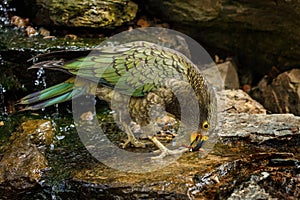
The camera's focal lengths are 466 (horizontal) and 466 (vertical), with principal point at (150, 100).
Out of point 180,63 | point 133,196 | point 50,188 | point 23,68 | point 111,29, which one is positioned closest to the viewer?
point 133,196

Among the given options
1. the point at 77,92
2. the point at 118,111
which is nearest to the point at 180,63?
the point at 118,111

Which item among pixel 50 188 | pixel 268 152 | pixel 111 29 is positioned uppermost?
pixel 111 29

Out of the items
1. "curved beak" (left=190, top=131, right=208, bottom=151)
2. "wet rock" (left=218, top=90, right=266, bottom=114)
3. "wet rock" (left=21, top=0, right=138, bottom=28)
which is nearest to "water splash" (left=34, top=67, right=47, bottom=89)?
"wet rock" (left=21, top=0, right=138, bottom=28)

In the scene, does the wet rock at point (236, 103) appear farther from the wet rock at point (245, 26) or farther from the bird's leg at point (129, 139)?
the bird's leg at point (129, 139)

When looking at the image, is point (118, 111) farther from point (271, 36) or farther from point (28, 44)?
point (271, 36)

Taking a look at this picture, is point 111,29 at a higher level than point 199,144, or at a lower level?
higher
